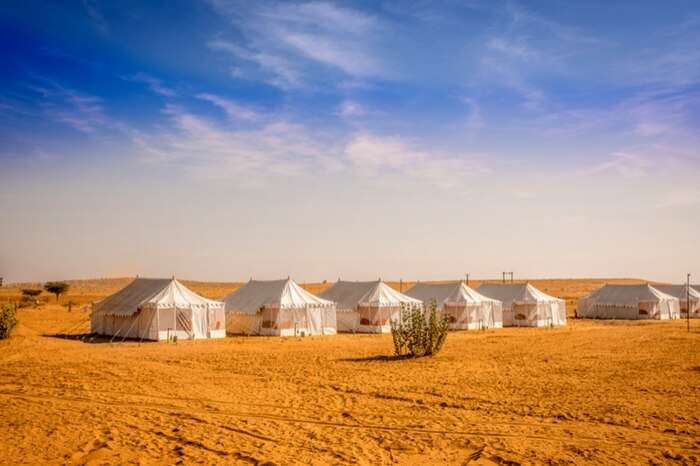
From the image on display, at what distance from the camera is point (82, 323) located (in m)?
34.0

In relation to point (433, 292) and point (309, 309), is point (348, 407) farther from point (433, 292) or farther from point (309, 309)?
point (433, 292)

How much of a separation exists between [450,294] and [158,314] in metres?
18.2

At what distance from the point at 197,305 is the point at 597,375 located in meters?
17.9

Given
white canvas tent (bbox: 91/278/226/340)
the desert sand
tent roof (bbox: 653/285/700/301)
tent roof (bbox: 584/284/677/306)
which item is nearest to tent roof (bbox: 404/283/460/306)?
white canvas tent (bbox: 91/278/226/340)

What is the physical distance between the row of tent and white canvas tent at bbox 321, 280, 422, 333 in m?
0.05

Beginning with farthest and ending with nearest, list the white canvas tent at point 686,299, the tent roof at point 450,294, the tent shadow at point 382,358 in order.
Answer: the white canvas tent at point 686,299 → the tent roof at point 450,294 → the tent shadow at point 382,358

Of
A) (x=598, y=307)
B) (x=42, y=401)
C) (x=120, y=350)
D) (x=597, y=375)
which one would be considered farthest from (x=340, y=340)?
(x=598, y=307)

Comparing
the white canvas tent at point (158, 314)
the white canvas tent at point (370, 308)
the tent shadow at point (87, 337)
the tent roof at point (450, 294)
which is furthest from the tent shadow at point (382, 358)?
the tent roof at point (450, 294)

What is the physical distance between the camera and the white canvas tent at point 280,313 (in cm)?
3061

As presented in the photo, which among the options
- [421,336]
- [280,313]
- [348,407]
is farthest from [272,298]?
[348,407]

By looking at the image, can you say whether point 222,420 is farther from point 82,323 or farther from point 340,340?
point 82,323

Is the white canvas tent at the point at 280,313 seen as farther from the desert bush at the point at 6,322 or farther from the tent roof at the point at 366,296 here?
the desert bush at the point at 6,322

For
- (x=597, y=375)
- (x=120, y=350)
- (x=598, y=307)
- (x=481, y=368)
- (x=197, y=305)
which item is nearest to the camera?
(x=597, y=375)

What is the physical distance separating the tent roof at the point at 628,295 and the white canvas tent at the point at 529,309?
9594 millimetres
